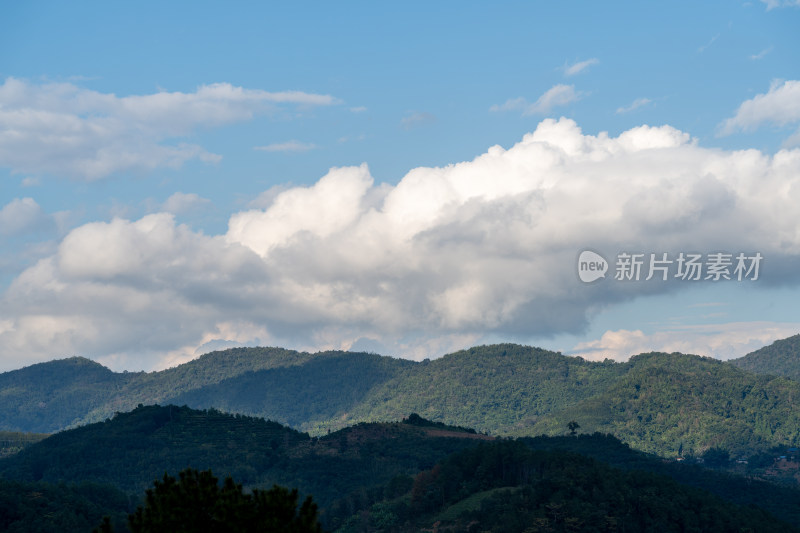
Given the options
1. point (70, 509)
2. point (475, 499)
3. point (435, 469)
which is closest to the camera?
point (70, 509)

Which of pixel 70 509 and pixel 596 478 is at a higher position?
pixel 596 478

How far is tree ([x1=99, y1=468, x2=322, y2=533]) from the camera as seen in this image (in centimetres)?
5419

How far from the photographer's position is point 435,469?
616 ft

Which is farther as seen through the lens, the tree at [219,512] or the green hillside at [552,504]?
the green hillside at [552,504]

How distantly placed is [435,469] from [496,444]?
14.6 m

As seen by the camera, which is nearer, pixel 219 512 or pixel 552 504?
pixel 219 512

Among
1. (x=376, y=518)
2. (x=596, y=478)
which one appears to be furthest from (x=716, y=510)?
(x=376, y=518)

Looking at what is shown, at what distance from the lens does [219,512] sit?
5434 centimetres

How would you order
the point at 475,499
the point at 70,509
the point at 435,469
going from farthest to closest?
the point at 435,469, the point at 475,499, the point at 70,509

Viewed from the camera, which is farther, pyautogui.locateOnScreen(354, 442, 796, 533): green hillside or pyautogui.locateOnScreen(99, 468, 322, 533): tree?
pyautogui.locateOnScreen(354, 442, 796, 533): green hillside

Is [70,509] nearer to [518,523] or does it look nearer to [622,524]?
[518,523]

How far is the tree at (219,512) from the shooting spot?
178 feet

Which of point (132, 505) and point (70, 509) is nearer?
point (70, 509)

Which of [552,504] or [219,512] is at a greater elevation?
[219,512]
